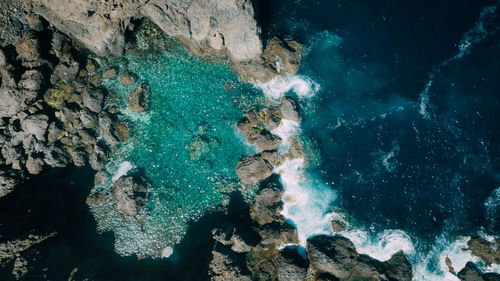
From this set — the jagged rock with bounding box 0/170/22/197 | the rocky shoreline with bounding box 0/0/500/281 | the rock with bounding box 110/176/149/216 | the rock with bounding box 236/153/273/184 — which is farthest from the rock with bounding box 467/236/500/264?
the jagged rock with bounding box 0/170/22/197

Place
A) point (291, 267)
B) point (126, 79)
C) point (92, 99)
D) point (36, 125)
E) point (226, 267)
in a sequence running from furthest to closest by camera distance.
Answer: point (126, 79)
point (92, 99)
point (291, 267)
point (226, 267)
point (36, 125)

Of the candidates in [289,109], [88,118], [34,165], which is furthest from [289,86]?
[34,165]

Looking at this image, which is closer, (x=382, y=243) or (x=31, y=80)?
(x=31, y=80)

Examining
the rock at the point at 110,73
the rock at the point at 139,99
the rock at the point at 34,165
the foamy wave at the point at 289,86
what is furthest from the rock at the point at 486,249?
the rock at the point at 34,165

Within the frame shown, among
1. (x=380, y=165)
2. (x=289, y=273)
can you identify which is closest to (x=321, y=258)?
(x=289, y=273)

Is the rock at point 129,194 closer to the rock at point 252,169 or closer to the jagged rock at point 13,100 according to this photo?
the rock at point 252,169

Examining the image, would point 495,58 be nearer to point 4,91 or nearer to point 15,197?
point 4,91

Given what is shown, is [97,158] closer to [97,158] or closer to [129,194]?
[97,158]
